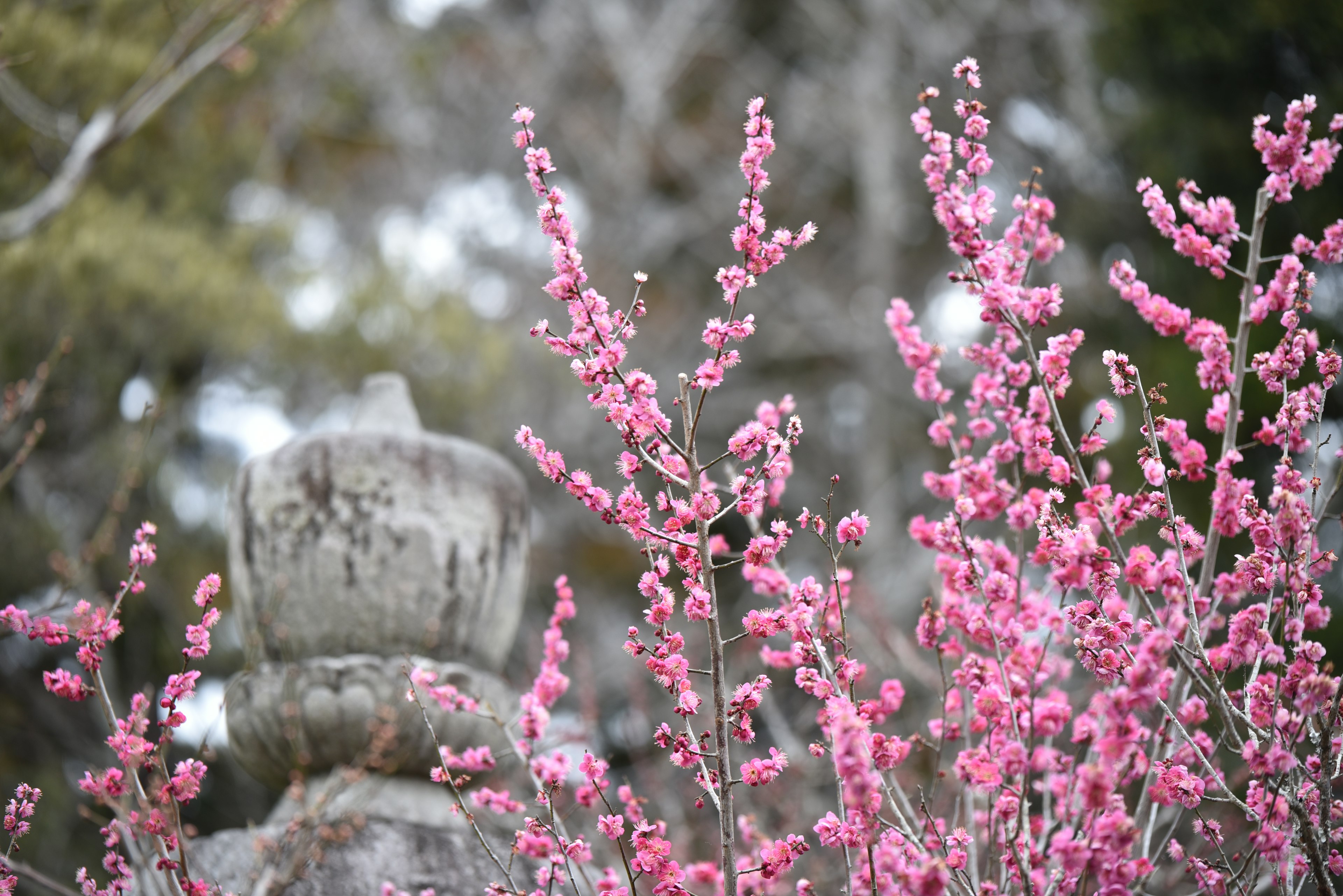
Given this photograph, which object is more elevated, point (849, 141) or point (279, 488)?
point (849, 141)

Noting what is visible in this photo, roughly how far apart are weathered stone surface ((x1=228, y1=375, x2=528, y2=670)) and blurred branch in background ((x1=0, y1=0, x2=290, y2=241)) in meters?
2.02

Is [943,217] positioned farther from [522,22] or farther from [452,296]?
[522,22]

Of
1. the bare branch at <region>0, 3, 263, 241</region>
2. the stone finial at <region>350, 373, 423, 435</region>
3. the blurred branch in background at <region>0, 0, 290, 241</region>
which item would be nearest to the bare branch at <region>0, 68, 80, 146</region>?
the blurred branch in background at <region>0, 0, 290, 241</region>

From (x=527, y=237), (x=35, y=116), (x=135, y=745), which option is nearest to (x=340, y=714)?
(x=135, y=745)

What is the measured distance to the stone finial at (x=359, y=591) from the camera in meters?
2.39

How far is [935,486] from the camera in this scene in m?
2.04

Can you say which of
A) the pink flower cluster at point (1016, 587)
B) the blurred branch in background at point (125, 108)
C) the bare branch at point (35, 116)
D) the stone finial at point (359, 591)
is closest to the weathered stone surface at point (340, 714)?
the stone finial at point (359, 591)

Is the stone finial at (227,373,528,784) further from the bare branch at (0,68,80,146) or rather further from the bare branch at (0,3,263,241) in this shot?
the bare branch at (0,68,80,146)

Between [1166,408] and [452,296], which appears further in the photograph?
[452,296]

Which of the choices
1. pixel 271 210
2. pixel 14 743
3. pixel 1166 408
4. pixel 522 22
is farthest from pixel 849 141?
pixel 14 743

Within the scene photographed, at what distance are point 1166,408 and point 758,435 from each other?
333 centimetres

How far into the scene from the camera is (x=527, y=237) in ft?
31.8

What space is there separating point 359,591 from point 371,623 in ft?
0.28

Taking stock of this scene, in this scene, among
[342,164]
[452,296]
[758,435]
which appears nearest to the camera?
[758,435]
